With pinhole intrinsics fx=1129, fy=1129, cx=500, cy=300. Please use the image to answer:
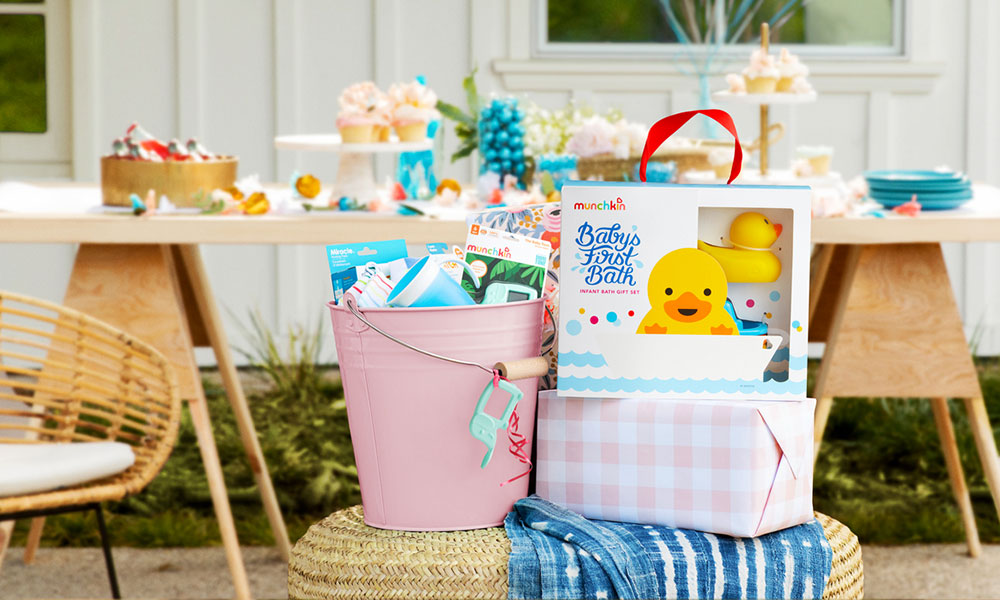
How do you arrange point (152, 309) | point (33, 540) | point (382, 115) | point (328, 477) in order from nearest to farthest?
point (152, 309) < point (382, 115) < point (33, 540) < point (328, 477)

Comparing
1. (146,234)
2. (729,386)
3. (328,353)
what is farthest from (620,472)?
(328,353)

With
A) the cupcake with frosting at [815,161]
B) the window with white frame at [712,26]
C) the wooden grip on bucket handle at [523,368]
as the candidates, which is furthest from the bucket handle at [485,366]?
the window with white frame at [712,26]

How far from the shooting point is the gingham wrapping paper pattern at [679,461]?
3.42 ft

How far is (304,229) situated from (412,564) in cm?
111

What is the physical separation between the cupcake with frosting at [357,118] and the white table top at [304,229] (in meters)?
0.28

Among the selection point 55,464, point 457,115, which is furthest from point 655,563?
point 457,115

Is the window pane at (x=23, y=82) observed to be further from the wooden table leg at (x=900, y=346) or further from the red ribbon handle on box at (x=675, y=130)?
the red ribbon handle on box at (x=675, y=130)

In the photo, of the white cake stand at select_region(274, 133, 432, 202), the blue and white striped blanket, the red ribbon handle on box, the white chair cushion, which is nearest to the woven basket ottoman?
the blue and white striped blanket

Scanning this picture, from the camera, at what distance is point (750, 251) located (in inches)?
42.6

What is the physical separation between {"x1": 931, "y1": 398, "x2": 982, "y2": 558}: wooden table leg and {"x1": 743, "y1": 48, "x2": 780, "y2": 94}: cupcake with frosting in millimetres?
752

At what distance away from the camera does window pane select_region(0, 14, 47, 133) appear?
4.11 meters

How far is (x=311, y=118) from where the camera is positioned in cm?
412

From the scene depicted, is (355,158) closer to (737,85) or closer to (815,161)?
(737,85)

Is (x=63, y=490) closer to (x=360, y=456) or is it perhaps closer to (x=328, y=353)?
(x=360, y=456)
